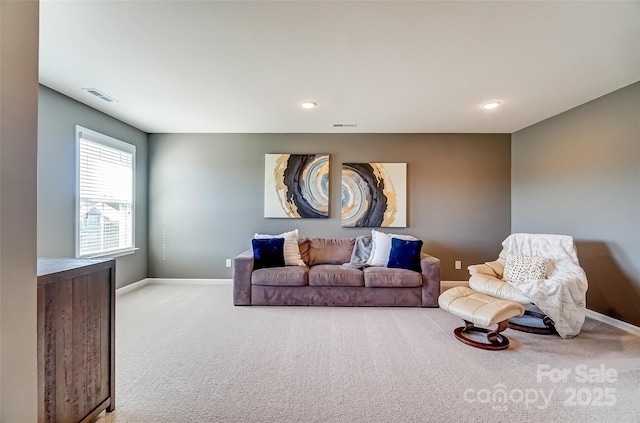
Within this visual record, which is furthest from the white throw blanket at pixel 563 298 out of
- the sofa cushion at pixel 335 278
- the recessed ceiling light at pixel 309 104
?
the recessed ceiling light at pixel 309 104

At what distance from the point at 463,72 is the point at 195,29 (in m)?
2.19

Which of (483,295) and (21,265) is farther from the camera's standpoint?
(483,295)

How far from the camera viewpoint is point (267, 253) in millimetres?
3783

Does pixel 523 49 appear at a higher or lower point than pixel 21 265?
higher

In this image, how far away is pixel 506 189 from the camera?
14.8 ft

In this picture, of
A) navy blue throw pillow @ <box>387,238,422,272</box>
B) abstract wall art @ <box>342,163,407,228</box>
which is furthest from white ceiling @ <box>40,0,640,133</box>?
navy blue throw pillow @ <box>387,238,422,272</box>

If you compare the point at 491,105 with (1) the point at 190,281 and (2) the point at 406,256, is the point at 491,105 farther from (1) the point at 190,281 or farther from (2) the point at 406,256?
(1) the point at 190,281

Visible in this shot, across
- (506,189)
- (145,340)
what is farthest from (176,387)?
(506,189)

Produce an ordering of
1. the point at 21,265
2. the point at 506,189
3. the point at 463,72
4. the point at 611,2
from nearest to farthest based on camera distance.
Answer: the point at 21,265
the point at 611,2
the point at 463,72
the point at 506,189

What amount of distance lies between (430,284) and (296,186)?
2.39 m

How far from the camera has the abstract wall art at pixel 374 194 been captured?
4.50 meters

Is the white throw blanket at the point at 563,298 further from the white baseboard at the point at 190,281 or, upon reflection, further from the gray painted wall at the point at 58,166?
the gray painted wall at the point at 58,166

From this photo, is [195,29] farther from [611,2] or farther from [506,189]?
[506,189]

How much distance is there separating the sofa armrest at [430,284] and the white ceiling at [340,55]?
1.94 metres
